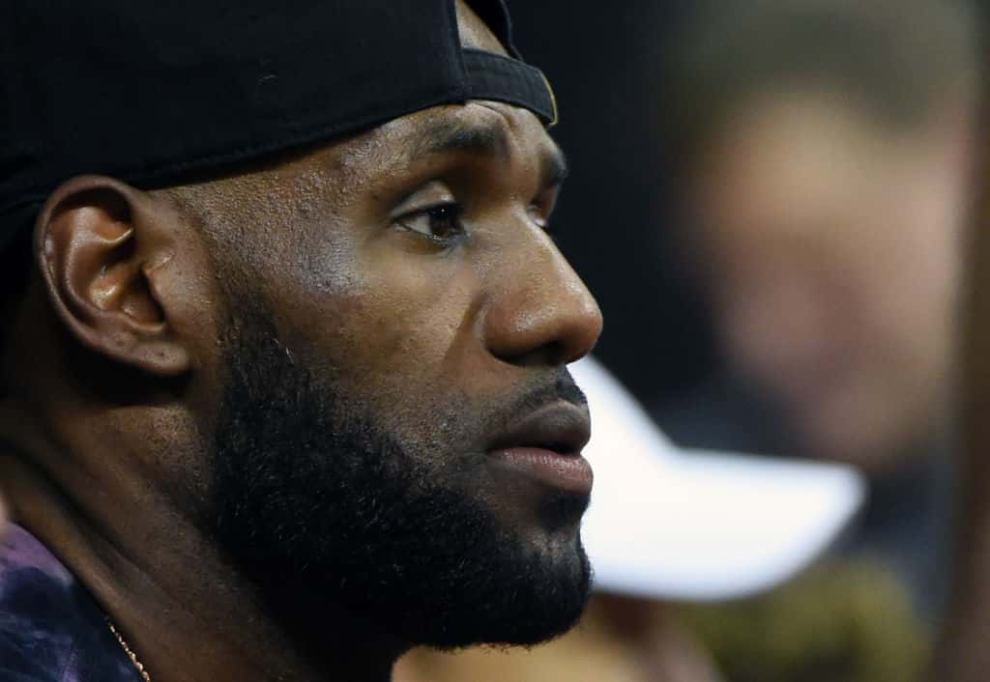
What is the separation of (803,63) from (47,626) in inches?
206

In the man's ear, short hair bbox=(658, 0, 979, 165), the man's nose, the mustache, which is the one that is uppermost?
the man's ear

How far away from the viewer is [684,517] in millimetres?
5109

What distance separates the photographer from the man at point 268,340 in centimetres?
279

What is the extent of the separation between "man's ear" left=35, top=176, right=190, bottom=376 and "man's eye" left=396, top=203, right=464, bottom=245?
0.31 meters

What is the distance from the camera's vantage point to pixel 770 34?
746 centimetres

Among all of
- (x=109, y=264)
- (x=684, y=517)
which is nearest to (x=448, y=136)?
(x=109, y=264)

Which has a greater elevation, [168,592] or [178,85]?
[178,85]

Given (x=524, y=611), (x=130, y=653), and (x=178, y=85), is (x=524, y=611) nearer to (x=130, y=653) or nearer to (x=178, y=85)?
(x=130, y=653)

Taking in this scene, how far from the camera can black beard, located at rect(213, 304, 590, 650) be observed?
9.16ft

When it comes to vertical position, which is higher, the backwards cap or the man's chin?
the backwards cap

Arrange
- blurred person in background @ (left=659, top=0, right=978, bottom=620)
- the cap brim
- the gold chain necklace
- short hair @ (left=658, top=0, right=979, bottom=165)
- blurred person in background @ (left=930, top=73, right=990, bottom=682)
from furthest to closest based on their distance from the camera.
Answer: short hair @ (left=658, top=0, right=979, bottom=165) < blurred person in background @ (left=659, top=0, right=978, bottom=620) < the cap brim < blurred person in background @ (left=930, top=73, right=990, bottom=682) < the gold chain necklace

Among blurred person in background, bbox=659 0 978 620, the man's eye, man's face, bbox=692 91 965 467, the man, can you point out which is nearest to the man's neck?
the man

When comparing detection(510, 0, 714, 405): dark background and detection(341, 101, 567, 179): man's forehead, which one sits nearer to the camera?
detection(341, 101, 567, 179): man's forehead

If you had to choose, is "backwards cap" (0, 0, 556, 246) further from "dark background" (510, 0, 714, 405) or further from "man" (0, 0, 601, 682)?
"dark background" (510, 0, 714, 405)
